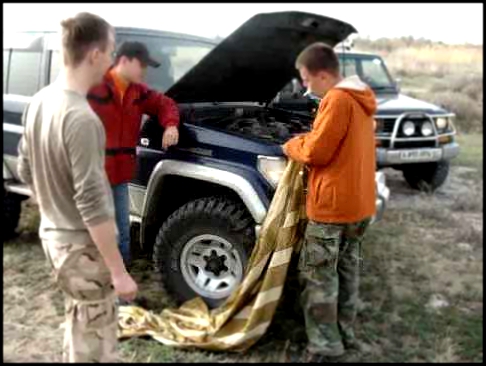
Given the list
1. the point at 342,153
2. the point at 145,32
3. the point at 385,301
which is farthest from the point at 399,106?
the point at 145,32

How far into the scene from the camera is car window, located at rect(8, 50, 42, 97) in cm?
256

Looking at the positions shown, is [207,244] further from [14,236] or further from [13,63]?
[14,236]

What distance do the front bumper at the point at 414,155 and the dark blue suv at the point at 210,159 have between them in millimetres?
3220

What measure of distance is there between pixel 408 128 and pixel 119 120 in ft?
16.1

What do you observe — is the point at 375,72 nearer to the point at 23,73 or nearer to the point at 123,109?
the point at 23,73

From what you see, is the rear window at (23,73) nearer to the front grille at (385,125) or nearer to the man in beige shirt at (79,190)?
the man in beige shirt at (79,190)

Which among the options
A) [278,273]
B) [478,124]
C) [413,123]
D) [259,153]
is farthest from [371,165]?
[478,124]

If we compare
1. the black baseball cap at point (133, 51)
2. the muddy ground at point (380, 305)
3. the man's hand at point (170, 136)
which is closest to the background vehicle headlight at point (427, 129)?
the muddy ground at point (380, 305)

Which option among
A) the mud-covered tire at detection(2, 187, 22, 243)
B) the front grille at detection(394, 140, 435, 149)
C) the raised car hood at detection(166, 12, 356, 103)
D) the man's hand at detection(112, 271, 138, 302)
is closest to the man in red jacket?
the man's hand at detection(112, 271, 138, 302)

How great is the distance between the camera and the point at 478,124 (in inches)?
425

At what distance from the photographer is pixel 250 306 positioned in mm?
2393

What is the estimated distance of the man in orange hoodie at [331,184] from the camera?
1913 mm

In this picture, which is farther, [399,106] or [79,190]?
[399,106]

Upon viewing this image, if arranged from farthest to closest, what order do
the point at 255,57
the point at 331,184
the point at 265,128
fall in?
1. the point at 255,57
2. the point at 331,184
3. the point at 265,128
